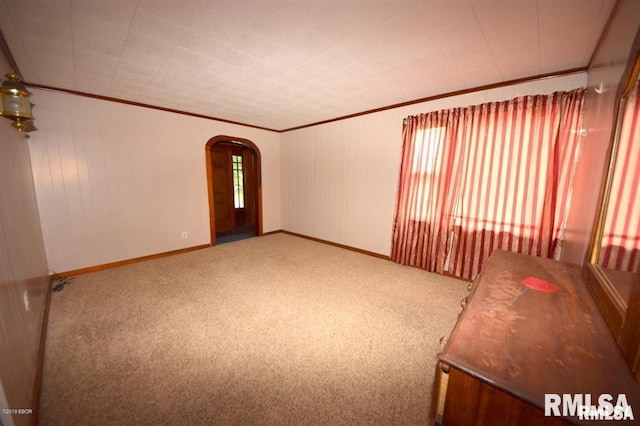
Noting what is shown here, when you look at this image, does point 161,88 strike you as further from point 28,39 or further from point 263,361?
point 263,361

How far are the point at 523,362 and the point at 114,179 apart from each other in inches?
176

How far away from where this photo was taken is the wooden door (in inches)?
208

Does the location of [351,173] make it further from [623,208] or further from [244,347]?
[623,208]

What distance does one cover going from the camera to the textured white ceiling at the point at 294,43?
1479mm

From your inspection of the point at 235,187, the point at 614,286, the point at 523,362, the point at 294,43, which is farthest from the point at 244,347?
the point at 235,187

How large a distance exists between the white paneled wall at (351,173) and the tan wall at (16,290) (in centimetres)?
370

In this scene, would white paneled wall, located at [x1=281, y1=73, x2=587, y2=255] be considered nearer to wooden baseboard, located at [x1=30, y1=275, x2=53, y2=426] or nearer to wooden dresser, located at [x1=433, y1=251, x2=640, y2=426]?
wooden dresser, located at [x1=433, y1=251, x2=640, y2=426]

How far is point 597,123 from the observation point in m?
1.69

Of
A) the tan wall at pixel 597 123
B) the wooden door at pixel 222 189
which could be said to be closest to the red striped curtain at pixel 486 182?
the tan wall at pixel 597 123

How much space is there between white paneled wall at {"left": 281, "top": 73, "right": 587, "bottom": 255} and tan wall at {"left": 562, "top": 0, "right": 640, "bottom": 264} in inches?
29.1

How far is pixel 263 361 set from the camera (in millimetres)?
1630

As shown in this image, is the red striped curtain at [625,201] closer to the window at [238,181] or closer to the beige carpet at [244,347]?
the beige carpet at [244,347]

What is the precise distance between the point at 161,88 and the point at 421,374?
397cm

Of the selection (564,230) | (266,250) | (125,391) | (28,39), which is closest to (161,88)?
(28,39)
